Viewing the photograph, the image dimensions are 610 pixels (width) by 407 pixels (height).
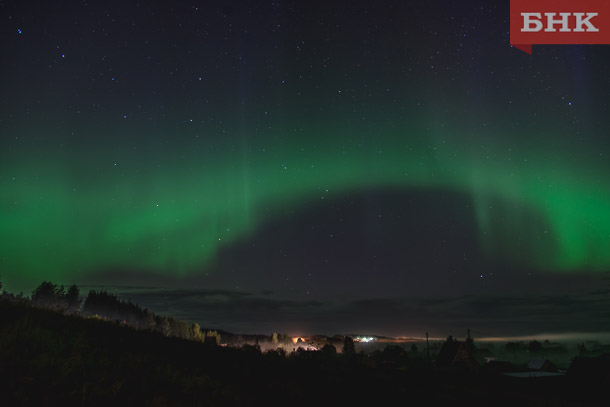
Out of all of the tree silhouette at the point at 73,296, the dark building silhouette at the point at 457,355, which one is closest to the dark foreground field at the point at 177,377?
the dark building silhouette at the point at 457,355

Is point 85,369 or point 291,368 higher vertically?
point 85,369

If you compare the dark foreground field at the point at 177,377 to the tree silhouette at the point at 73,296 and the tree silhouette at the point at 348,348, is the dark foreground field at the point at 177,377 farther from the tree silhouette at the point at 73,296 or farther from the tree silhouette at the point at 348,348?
the tree silhouette at the point at 73,296

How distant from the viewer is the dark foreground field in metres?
8.70

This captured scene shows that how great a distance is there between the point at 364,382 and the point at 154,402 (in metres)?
8.36

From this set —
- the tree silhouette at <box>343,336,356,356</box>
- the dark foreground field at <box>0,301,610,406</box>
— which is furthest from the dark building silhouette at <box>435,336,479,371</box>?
the dark foreground field at <box>0,301,610,406</box>

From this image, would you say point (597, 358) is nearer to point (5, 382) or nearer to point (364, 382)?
point (364, 382)

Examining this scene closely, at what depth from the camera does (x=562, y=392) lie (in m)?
40.7

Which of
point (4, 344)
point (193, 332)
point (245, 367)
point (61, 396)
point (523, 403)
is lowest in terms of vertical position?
point (193, 332)

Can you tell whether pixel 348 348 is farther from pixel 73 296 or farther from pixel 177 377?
pixel 73 296

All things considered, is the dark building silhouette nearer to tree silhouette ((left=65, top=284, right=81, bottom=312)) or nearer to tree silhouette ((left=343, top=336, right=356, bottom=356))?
tree silhouette ((left=343, top=336, right=356, bottom=356))

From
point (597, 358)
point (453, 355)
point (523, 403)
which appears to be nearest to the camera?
point (523, 403)

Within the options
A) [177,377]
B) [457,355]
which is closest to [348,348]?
[457,355]

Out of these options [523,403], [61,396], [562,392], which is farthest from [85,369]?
[562,392]

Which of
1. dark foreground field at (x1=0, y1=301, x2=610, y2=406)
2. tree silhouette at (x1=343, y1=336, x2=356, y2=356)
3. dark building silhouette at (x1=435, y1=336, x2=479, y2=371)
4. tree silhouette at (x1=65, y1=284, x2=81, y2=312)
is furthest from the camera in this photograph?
tree silhouette at (x1=65, y1=284, x2=81, y2=312)
